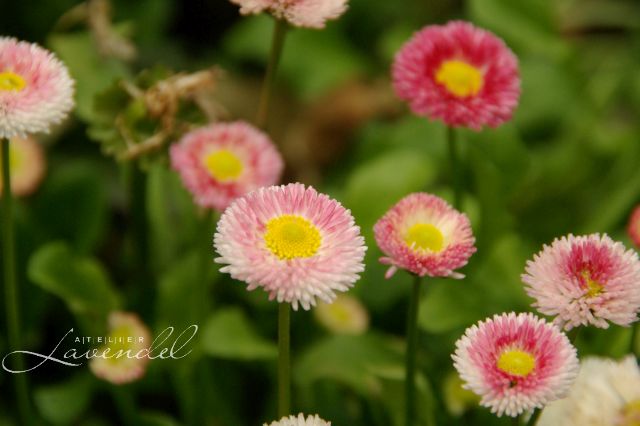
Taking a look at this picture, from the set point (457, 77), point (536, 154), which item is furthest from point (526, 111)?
point (457, 77)

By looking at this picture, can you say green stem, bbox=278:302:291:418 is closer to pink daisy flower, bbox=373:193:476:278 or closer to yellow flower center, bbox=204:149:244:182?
pink daisy flower, bbox=373:193:476:278

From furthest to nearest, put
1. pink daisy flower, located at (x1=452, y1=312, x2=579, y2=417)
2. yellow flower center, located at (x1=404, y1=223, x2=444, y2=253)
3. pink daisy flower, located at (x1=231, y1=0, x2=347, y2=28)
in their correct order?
pink daisy flower, located at (x1=231, y1=0, x2=347, y2=28) < yellow flower center, located at (x1=404, y1=223, x2=444, y2=253) < pink daisy flower, located at (x1=452, y1=312, x2=579, y2=417)

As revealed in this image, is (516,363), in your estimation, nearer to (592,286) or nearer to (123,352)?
(592,286)

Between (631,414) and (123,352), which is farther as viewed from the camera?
(123,352)

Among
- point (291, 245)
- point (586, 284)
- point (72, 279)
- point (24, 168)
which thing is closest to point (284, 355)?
point (291, 245)

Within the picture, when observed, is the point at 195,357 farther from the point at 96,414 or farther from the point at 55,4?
Answer: the point at 55,4

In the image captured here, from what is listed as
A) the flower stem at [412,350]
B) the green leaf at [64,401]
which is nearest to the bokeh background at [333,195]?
the green leaf at [64,401]

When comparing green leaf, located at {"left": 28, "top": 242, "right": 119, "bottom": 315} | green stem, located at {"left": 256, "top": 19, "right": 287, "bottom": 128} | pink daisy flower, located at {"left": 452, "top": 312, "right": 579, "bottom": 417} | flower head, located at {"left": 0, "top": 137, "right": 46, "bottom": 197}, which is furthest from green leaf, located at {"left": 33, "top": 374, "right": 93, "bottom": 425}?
pink daisy flower, located at {"left": 452, "top": 312, "right": 579, "bottom": 417}

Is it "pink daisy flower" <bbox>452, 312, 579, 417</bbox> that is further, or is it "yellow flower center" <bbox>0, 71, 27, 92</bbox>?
"yellow flower center" <bbox>0, 71, 27, 92</bbox>
